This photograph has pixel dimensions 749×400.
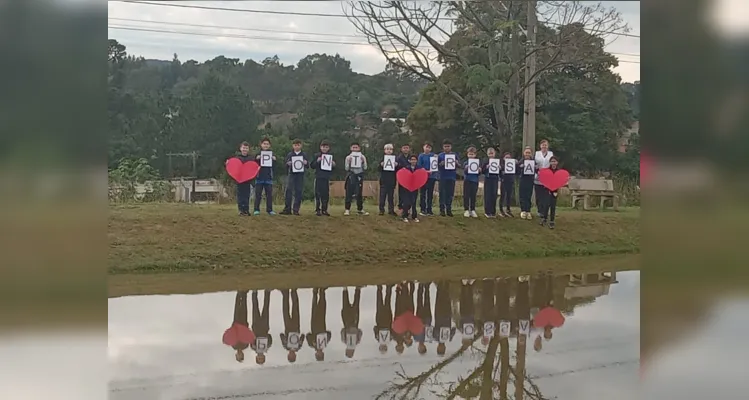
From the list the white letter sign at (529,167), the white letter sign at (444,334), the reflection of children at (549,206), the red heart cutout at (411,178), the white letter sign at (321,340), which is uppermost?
the white letter sign at (529,167)

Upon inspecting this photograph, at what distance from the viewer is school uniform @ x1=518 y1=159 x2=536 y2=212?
36.5ft

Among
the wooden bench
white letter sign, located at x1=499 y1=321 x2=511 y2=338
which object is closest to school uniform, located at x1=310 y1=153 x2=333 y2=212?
white letter sign, located at x1=499 y1=321 x2=511 y2=338

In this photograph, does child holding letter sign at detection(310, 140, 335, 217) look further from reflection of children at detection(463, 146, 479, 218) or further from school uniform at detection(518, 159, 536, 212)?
school uniform at detection(518, 159, 536, 212)

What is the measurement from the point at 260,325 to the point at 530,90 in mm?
9263

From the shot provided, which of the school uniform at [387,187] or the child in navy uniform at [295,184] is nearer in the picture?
the child in navy uniform at [295,184]

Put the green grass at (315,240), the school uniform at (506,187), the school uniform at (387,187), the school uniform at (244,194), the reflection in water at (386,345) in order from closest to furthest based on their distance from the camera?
the reflection in water at (386,345), the green grass at (315,240), the school uniform at (244,194), the school uniform at (387,187), the school uniform at (506,187)

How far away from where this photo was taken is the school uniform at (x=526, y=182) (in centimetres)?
1112

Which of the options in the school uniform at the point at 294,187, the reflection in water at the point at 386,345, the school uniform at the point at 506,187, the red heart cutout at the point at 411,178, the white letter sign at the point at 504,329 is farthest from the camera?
the school uniform at the point at 506,187

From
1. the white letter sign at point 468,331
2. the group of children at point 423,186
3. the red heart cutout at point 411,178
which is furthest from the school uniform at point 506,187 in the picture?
the white letter sign at point 468,331

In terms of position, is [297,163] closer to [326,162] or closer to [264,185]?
[326,162]

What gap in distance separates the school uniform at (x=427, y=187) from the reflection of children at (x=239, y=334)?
15.5ft

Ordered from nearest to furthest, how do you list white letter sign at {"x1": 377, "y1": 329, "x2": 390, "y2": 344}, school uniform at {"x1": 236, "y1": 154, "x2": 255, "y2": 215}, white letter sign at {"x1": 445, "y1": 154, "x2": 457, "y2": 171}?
white letter sign at {"x1": 377, "y1": 329, "x2": 390, "y2": 344} < school uniform at {"x1": 236, "y1": 154, "x2": 255, "y2": 215} < white letter sign at {"x1": 445, "y1": 154, "x2": 457, "y2": 171}

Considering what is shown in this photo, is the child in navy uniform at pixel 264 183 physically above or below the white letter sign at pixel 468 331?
above

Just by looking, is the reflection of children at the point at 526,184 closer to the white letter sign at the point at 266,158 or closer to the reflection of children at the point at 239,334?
the white letter sign at the point at 266,158
